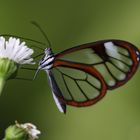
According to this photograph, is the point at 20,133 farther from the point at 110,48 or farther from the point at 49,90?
the point at 49,90

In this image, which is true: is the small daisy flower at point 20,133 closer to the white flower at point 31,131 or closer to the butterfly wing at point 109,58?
the white flower at point 31,131

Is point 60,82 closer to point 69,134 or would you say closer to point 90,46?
point 90,46

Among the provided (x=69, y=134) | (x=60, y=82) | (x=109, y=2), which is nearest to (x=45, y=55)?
(x=60, y=82)

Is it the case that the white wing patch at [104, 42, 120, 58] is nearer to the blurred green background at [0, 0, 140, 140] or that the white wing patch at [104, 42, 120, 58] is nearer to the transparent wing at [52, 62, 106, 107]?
the transparent wing at [52, 62, 106, 107]

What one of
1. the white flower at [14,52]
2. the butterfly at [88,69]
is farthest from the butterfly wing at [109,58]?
the white flower at [14,52]

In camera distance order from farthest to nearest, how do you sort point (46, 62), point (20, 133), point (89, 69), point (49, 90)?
point (49, 90) < point (89, 69) < point (46, 62) < point (20, 133)

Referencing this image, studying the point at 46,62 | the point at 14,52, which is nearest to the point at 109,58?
the point at 46,62
